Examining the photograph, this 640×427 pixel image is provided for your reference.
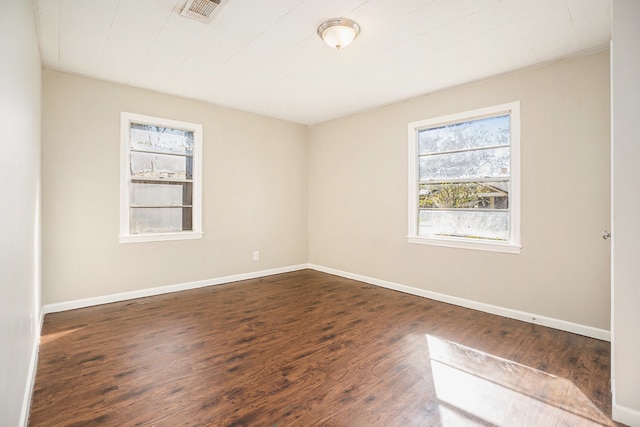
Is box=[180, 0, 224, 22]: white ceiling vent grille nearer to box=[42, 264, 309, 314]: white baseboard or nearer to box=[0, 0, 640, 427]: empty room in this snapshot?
box=[0, 0, 640, 427]: empty room

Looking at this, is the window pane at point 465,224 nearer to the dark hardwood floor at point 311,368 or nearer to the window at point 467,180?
the window at point 467,180

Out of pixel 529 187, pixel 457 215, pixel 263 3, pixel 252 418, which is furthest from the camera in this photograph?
pixel 457 215

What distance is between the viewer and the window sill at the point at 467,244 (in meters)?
3.39

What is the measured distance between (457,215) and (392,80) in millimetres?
1767

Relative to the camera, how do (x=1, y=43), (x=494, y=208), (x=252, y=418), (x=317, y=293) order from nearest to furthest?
(x=1, y=43) → (x=252, y=418) → (x=494, y=208) → (x=317, y=293)

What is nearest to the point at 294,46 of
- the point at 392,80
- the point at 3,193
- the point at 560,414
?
the point at 392,80

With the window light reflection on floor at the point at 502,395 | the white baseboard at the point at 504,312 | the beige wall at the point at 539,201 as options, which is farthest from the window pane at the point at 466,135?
the window light reflection on floor at the point at 502,395

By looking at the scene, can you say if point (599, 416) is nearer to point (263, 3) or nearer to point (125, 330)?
point (263, 3)

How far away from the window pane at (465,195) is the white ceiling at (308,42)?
1.18 metres

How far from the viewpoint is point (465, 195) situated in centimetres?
383

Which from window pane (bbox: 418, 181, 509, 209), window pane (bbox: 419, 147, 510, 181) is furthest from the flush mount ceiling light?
window pane (bbox: 418, 181, 509, 209)

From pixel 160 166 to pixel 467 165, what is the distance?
3873 millimetres

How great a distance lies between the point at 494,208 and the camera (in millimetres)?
3586

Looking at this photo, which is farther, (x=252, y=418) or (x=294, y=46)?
(x=294, y=46)
